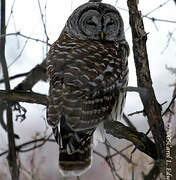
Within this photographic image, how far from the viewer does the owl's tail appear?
282cm

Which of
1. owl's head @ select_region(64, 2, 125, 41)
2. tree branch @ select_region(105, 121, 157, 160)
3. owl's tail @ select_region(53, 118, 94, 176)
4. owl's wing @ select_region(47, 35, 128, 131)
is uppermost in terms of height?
owl's head @ select_region(64, 2, 125, 41)

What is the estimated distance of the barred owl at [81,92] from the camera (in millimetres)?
2820

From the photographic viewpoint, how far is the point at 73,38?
3.55 metres

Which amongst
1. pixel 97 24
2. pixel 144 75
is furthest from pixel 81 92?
pixel 97 24

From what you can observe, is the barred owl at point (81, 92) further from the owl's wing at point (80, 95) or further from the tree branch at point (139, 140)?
the tree branch at point (139, 140)

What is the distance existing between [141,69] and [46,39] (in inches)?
35.3

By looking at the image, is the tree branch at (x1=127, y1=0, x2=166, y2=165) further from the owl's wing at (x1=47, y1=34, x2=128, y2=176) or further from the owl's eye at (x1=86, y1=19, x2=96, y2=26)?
the owl's eye at (x1=86, y1=19, x2=96, y2=26)

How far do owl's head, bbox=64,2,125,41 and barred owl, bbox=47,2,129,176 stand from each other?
0.13 metres

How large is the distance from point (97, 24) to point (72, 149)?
1.19 metres

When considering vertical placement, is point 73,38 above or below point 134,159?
above

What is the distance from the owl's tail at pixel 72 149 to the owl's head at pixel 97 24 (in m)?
0.92

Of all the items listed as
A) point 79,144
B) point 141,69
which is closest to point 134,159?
point 79,144

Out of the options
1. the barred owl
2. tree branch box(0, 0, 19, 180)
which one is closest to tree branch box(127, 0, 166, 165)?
the barred owl

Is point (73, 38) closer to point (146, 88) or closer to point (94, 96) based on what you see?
point (94, 96)
